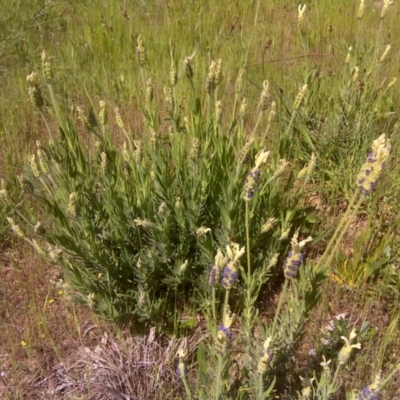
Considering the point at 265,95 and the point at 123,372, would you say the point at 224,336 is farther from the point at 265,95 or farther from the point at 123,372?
the point at 265,95

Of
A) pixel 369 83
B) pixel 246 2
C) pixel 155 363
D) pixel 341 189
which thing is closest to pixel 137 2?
pixel 246 2

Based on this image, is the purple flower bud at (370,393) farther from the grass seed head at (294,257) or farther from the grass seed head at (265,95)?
the grass seed head at (265,95)

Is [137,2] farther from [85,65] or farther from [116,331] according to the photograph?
[116,331]

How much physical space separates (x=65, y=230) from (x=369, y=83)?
74.7 inches

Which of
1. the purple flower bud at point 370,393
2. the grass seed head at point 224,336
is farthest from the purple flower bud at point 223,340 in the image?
the purple flower bud at point 370,393

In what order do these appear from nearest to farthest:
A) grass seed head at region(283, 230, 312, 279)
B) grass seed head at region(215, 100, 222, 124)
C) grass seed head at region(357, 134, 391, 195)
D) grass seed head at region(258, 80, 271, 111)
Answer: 1. grass seed head at region(357, 134, 391, 195)
2. grass seed head at region(283, 230, 312, 279)
3. grass seed head at region(258, 80, 271, 111)
4. grass seed head at region(215, 100, 222, 124)

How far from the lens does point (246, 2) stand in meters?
4.12

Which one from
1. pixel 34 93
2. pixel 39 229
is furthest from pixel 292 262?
pixel 34 93

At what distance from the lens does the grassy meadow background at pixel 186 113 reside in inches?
72.7

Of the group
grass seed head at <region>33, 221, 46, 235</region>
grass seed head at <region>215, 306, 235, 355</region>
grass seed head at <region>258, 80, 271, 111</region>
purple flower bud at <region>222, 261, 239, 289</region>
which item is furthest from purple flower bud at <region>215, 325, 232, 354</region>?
grass seed head at <region>258, 80, 271, 111</region>

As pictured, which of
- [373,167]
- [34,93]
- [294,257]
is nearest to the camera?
[373,167]

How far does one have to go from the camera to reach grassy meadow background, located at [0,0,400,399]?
1.85 m

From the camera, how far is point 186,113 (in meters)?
2.93

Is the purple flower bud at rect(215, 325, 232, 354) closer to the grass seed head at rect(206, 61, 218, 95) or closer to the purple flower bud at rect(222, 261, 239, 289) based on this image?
the purple flower bud at rect(222, 261, 239, 289)
